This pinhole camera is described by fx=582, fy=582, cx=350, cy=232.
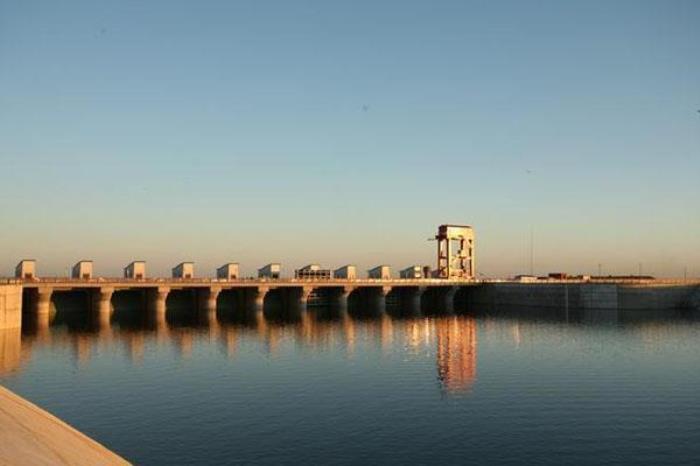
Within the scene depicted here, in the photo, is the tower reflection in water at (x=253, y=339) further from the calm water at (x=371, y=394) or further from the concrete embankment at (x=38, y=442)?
the concrete embankment at (x=38, y=442)

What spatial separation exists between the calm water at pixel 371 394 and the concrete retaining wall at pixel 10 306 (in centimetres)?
249

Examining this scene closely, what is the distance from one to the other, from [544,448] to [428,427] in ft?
22.8

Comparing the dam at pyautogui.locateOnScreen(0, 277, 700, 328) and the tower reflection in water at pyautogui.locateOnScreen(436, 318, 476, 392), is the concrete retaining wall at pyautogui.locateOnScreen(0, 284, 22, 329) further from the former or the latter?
the tower reflection in water at pyautogui.locateOnScreen(436, 318, 476, 392)

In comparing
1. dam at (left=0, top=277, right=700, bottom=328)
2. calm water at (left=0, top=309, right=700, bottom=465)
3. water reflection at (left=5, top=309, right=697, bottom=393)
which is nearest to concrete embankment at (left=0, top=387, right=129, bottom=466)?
calm water at (left=0, top=309, right=700, bottom=465)

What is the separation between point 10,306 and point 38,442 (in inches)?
2870

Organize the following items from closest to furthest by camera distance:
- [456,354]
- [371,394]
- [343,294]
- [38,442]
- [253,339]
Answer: [38,442] → [371,394] → [456,354] → [253,339] → [343,294]

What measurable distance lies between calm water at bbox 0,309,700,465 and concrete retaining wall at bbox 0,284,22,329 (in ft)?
8.16

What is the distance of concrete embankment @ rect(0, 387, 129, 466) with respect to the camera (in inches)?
656

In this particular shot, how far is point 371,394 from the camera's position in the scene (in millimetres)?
44500

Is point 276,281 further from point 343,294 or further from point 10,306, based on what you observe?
point 10,306

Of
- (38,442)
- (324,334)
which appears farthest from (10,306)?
(38,442)

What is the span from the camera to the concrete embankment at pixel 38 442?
54.6 feet

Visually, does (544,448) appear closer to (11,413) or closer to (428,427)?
(428,427)

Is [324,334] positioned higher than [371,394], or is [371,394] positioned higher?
[371,394]
